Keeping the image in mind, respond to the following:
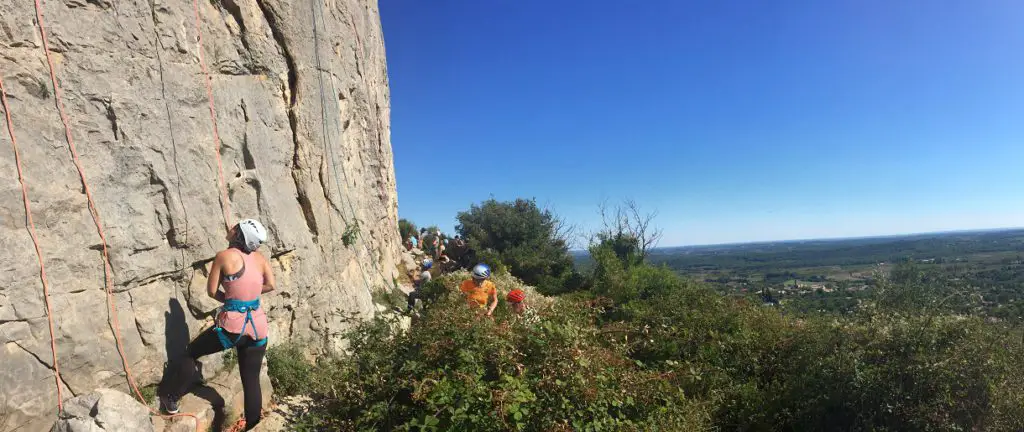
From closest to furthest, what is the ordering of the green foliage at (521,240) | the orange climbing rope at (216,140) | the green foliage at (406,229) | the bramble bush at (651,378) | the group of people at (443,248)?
the bramble bush at (651,378) → the orange climbing rope at (216,140) → the green foliage at (521,240) → the group of people at (443,248) → the green foliage at (406,229)

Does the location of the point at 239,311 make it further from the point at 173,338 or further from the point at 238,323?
the point at 173,338

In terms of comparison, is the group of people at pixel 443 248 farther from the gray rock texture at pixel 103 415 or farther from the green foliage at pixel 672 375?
the gray rock texture at pixel 103 415

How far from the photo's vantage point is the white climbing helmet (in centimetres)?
405

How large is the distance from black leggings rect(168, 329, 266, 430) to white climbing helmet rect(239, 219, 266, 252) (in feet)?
2.65

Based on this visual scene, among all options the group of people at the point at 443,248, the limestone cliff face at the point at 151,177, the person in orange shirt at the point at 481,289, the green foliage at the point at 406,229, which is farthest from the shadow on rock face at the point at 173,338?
the green foliage at the point at 406,229

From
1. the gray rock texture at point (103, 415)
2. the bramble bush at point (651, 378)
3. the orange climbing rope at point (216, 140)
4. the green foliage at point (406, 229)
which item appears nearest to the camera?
the gray rock texture at point (103, 415)

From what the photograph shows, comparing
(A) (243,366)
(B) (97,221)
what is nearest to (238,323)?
(A) (243,366)

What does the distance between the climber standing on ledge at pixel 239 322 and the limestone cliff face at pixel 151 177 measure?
42 centimetres

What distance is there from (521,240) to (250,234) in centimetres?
1551

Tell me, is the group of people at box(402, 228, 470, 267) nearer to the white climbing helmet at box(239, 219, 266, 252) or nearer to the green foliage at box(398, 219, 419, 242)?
the green foliage at box(398, 219, 419, 242)

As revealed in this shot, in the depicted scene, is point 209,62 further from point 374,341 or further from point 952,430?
point 952,430

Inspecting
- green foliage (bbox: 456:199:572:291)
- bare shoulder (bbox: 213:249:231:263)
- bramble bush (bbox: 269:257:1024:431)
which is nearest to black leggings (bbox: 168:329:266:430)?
bramble bush (bbox: 269:257:1024:431)

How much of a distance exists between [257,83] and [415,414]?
17.2 ft

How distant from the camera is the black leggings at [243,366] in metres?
4.05
